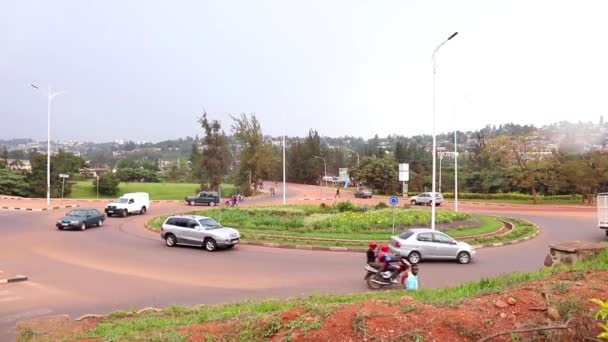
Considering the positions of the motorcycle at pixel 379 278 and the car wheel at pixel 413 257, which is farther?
the car wheel at pixel 413 257

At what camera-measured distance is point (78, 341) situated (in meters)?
7.18

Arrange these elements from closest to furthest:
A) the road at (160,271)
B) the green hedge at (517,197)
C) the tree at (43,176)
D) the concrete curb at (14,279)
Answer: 1. the road at (160,271)
2. the concrete curb at (14,279)
3. the green hedge at (517,197)
4. the tree at (43,176)

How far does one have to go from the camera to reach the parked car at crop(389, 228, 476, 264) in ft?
63.8

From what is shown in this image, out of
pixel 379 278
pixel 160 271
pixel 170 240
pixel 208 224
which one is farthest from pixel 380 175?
pixel 379 278

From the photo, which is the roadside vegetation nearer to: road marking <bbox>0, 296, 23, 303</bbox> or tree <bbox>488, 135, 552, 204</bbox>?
road marking <bbox>0, 296, 23, 303</bbox>

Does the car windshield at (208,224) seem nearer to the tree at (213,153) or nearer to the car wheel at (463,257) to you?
Result: the car wheel at (463,257)

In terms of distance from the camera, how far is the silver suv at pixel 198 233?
873 inches

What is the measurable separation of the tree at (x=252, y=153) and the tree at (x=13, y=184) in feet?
91.0

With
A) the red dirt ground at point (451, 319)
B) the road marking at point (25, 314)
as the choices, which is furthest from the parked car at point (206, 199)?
the red dirt ground at point (451, 319)

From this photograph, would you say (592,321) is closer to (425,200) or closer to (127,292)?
(127,292)

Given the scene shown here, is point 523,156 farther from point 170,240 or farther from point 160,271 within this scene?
point 160,271

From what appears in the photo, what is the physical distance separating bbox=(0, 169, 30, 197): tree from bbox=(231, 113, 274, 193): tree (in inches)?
1092

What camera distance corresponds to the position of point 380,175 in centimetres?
7262

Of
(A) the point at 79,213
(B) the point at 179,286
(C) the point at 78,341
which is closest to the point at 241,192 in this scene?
(A) the point at 79,213
